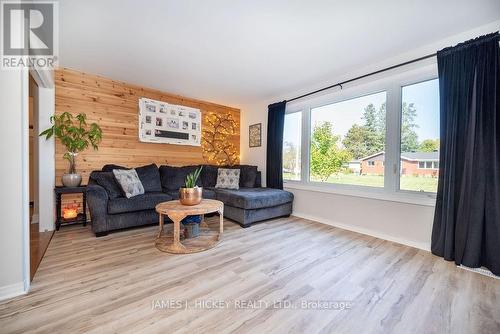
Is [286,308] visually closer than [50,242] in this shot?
Yes

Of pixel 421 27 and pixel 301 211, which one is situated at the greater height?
pixel 421 27

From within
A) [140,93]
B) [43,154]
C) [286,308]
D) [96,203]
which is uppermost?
[140,93]

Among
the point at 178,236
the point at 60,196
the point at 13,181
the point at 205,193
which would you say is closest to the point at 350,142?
the point at 205,193

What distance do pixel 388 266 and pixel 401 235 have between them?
764 mm

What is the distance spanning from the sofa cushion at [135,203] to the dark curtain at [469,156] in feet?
10.7

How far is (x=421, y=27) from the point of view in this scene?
206cm

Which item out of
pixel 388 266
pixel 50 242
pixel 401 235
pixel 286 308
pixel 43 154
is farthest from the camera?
pixel 43 154

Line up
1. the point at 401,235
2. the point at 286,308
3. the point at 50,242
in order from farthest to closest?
the point at 401,235 → the point at 50,242 → the point at 286,308

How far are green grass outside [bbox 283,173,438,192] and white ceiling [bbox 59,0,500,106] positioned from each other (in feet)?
4.91

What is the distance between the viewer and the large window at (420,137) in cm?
241

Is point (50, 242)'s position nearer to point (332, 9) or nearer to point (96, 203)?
point (96, 203)

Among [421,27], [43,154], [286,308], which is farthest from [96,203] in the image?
[421,27]

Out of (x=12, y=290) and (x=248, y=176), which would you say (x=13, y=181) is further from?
(x=248, y=176)

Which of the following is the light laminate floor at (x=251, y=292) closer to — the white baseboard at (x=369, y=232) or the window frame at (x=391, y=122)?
the white baseboard at (x=369, y=232)
